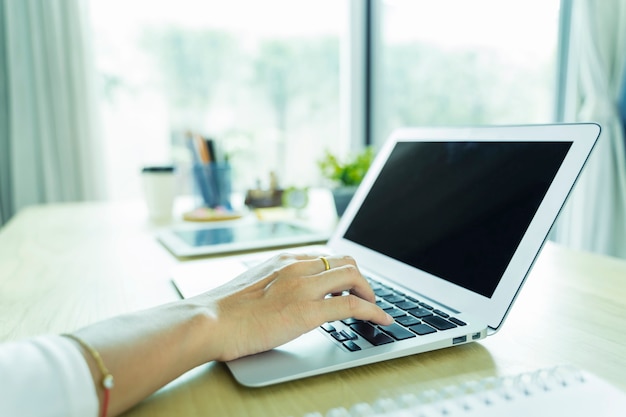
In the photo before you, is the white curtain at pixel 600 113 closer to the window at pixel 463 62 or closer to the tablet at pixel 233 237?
the window at pixel 463 62

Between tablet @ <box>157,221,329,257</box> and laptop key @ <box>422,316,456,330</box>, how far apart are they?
55 centimetres

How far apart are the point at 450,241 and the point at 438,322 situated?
0.51ft

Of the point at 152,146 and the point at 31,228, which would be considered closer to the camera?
the point at 31,228

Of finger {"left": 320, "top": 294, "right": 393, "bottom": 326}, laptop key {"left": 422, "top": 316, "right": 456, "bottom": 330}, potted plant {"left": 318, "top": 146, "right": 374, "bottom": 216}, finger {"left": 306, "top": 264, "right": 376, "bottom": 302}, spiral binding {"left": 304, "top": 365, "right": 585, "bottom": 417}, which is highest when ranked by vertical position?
potted plant {"left": 318, "top": 146, "right": 374, "bottom": 216}

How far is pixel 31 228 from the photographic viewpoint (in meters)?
1.32

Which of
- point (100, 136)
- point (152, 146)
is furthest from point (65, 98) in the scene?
point (152, 146)

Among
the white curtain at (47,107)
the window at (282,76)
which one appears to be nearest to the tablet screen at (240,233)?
Result: the window at (282,76)

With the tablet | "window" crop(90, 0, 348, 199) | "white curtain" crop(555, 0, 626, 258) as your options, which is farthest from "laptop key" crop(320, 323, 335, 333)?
"window" crop(90, 0, 348, 199)

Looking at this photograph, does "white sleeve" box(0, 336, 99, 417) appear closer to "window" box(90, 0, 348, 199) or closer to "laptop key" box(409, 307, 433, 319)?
"laptop key" box(409, 307, 433, 319)

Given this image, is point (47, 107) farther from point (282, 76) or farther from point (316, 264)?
point (316, 264)

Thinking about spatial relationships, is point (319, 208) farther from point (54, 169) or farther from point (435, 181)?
point (54, 169)

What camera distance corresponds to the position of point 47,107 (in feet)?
8.29

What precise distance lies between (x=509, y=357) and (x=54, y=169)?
8.62ft

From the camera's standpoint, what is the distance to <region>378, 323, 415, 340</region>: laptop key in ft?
1.69
